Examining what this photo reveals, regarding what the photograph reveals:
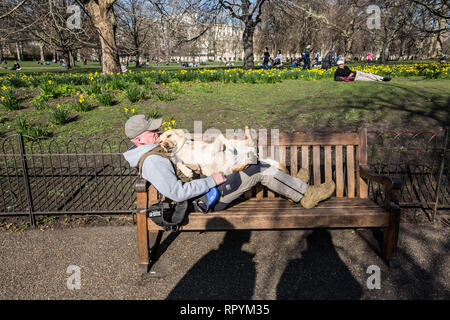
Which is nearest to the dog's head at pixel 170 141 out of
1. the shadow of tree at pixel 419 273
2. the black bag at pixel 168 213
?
the black bag at pixel 168 213

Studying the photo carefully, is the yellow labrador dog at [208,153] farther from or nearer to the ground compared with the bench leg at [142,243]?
farther from the ground

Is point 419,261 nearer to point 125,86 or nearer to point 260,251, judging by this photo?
point 260,251

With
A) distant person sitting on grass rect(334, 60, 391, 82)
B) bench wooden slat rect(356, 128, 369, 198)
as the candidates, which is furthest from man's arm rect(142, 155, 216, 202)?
distant person sitting on grass rect(334, 60, 391, 82)

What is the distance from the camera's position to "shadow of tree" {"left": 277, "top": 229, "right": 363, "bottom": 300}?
264 centimetres

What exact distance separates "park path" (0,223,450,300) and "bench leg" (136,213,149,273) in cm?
12

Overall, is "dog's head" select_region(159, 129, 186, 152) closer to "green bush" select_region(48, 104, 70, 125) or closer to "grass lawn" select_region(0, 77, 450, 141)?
"grass lawn" select_region(0, 77, 450, 141)

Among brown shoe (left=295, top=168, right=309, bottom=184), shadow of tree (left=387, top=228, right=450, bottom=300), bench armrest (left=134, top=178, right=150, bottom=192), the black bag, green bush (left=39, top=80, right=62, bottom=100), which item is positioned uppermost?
green bush (left=39, top=80, right=62, bottom=100)

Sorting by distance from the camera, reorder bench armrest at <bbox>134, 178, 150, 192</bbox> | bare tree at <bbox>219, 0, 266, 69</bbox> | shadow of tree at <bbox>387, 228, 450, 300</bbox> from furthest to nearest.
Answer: bare tree at <bbox>219, 0, 266, 69</bbox>, bench armrest at <bbox>134, 178, 150, 192</bbox>, shadow of tree at <bbox>387, 228, 450, 300</bbox>

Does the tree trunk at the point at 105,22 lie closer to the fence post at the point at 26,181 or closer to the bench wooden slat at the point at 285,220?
the fence post at the point at 26,181

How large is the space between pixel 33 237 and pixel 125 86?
5022 mm

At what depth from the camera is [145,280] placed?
2.90 meters

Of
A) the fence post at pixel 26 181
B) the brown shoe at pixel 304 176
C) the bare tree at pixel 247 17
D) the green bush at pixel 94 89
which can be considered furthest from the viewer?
the bare tree at pixel 247 17

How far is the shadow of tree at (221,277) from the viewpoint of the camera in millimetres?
2686

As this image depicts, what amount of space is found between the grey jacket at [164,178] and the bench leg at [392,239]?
5.65 ft
